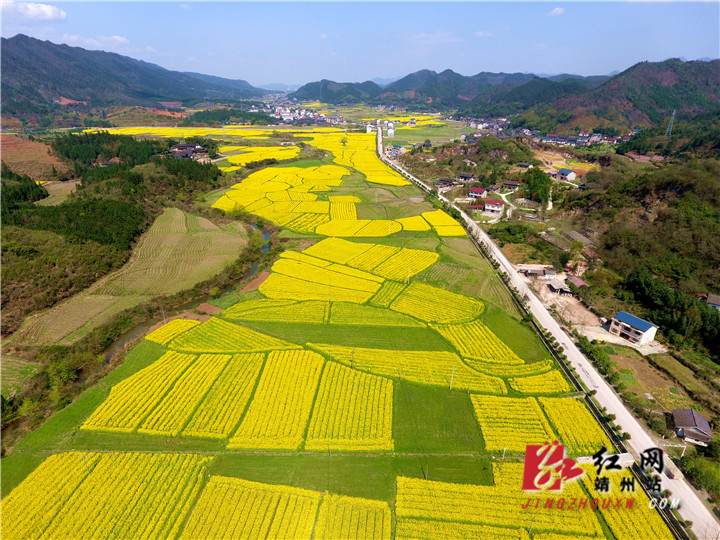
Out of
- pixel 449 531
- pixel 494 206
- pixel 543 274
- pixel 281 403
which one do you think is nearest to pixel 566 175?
pixel 494 206

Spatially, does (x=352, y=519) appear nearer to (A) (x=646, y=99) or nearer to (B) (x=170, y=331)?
(B) (x=170, y=331)

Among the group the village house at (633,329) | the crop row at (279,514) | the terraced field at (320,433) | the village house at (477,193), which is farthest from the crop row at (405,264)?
the village house at (477,193)

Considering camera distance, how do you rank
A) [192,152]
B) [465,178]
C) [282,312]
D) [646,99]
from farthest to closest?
[646,99] → [192,152] → [465,178] → [282,312]

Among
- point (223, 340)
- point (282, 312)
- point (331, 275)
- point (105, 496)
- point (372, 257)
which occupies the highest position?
point (372, 257)

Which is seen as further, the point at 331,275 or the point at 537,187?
the point at 537,187

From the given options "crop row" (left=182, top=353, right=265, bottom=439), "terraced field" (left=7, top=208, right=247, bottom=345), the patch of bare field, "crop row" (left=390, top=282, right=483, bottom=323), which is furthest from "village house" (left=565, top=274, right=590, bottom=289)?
the patch of bare field

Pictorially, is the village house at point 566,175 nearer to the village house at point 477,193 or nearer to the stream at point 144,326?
the village house at point 477,193

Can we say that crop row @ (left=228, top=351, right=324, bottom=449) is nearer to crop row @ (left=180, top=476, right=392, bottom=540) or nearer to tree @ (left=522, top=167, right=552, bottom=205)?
crop row @ (left=180, top=476, right=392, bottom=540)
